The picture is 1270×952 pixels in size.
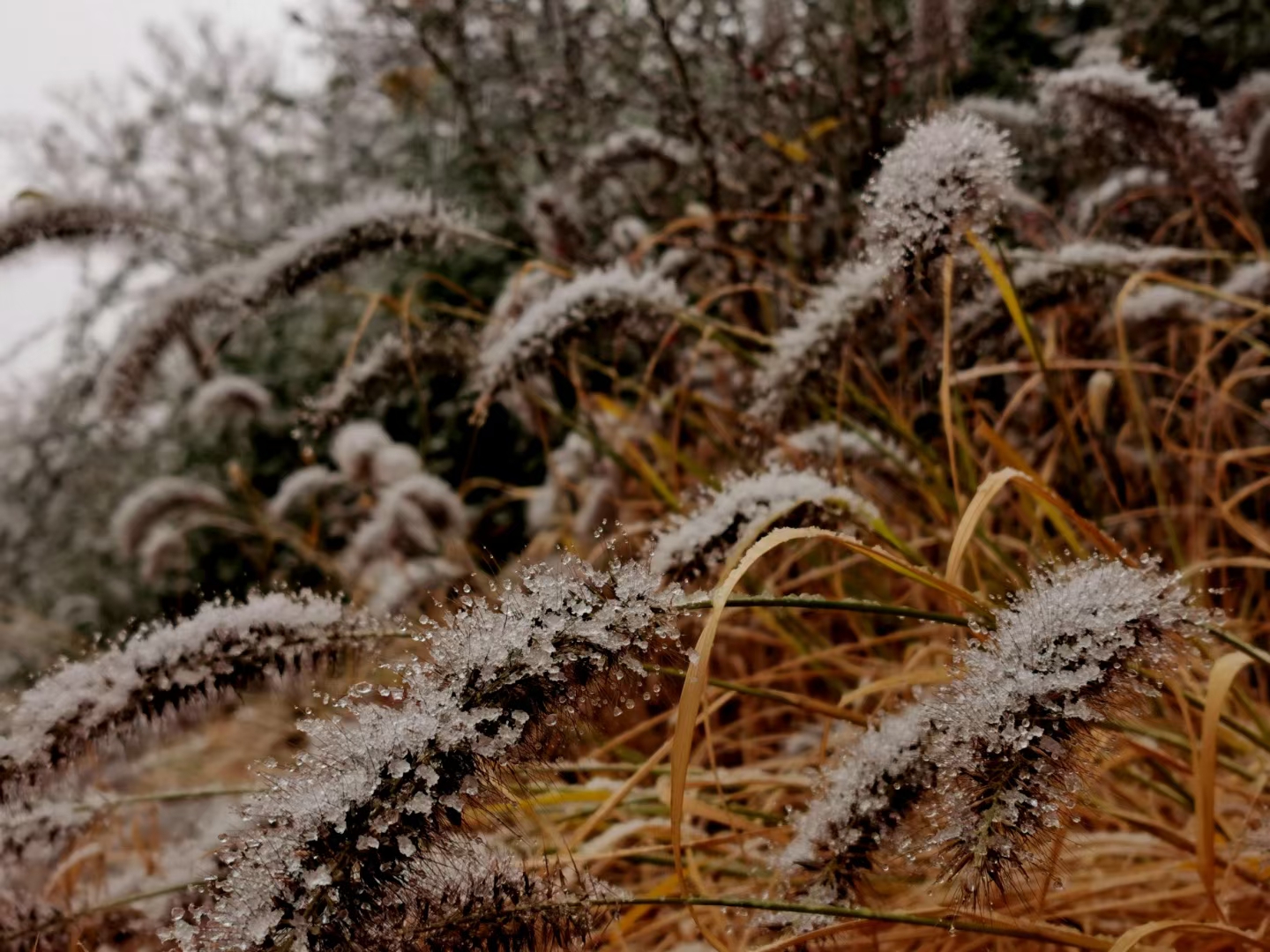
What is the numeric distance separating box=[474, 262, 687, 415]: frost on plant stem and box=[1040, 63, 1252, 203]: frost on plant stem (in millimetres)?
630

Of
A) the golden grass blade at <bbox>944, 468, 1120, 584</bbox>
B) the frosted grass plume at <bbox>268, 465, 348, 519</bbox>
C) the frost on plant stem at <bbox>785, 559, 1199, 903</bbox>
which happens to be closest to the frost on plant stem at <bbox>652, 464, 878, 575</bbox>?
the golden grass blade at <bbox>944, 468, 1120, 584</bbox>

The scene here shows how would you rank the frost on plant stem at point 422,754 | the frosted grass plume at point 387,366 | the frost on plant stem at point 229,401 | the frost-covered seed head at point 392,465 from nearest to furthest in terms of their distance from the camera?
the frost on plant stem at point 422,754
the frosted grass plume at point 387,366
the frost-covered seed head at point 392,465
the frost on plant stem at point 229,401

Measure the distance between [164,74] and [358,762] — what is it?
513cm

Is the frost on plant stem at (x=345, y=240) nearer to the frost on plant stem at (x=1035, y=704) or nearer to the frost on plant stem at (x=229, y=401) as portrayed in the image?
the frost on plant stem at (x=229, y=401)

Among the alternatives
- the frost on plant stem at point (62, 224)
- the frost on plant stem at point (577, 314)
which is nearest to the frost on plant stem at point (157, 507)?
the frost on plant stem at point (62, 224)

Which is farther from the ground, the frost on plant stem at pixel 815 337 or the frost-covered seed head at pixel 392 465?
the frost on plant stem at pixel 815 337

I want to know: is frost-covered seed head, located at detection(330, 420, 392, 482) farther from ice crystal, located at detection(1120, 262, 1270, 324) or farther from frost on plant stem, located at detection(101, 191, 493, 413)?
ice crystal, located at detection(1120, 262, 1270, 324)

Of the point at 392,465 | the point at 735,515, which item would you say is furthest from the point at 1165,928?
the point at 392,465

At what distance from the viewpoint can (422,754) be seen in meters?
0.57

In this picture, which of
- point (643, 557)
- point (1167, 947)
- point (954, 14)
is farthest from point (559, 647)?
point (954, 14)

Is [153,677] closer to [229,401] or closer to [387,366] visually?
[387,366]

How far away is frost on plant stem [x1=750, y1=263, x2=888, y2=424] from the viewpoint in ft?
3.55

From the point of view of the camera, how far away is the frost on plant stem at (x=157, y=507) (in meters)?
2.25

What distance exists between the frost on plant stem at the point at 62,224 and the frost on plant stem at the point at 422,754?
144 centimetres
